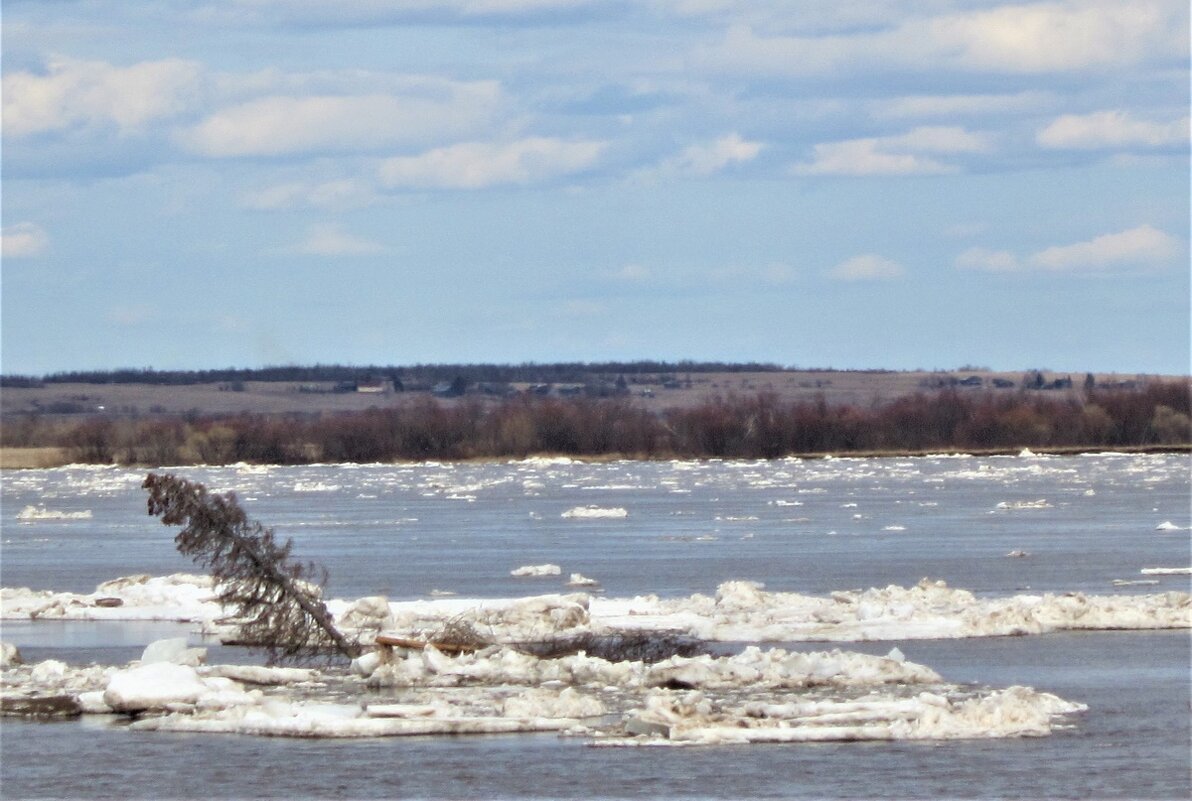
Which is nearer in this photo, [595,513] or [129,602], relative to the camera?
[129,602]

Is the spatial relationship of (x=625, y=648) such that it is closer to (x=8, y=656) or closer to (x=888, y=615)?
(x=888, y=615)

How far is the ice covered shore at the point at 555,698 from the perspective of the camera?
14.5 m

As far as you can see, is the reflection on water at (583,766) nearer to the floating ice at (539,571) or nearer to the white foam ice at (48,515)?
the floating ice at (539,571)

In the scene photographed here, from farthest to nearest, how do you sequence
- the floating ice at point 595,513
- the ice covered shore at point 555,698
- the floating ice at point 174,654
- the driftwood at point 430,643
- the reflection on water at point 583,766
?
the floating ice at point 595,513
the driftwood at point 430,643
the floating ice at point 174,654
the ice covered shore at point 555,698
the reflection on water at point 583,766

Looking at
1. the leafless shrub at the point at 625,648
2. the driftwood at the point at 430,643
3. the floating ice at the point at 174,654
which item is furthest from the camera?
the leafless shrub at the point at 625,648

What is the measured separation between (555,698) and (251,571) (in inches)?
169

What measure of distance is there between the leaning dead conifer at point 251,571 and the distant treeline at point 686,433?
87.7 meters

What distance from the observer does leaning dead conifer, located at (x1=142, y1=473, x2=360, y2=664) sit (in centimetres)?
1820

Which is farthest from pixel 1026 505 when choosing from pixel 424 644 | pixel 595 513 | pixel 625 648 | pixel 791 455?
pixel 791 455

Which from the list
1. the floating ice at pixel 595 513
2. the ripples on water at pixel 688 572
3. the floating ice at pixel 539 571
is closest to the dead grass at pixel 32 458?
the ripples on water at pixel 688 572

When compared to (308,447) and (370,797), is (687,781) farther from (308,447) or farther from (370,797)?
(308,447)

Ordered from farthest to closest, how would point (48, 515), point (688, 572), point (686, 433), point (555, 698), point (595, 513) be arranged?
point (686, 433) < point (48, 515) < point (595, 513) < point (688, 572) < point (555, 698)

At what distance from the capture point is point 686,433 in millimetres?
112500

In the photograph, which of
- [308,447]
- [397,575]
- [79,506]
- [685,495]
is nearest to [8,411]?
[308,447]
